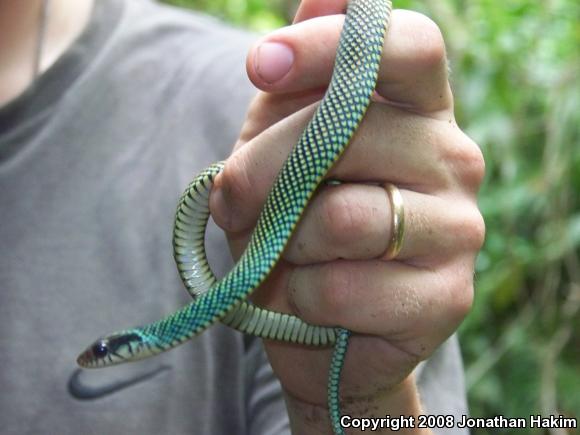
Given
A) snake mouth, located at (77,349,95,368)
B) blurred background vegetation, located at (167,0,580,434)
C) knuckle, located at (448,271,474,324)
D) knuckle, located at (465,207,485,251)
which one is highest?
knuckle, located at (465,207,485,251)

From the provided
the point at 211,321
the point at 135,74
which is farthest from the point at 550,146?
the point at 211,321

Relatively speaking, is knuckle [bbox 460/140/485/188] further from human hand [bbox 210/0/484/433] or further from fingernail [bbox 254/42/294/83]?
fingernail [bbox 254/42/294/83]

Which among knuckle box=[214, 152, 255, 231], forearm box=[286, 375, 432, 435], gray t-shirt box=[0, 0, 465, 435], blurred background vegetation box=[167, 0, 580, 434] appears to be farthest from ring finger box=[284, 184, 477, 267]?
blurred background vegetation box=[167, 0, 580, 434]

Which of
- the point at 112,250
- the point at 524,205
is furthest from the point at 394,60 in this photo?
the point at 524,205

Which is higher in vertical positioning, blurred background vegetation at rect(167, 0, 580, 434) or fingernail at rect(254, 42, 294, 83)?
fingernail at rect(254, 42, 294, 83)

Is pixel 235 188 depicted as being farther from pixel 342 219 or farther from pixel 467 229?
pixel 467 229

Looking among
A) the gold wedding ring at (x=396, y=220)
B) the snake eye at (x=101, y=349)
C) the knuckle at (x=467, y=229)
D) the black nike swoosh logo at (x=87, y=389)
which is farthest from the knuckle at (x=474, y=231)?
the black nike swoosh logo at (x=87, y=389)

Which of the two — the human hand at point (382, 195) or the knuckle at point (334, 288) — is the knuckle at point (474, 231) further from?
the knuckle at point (334, 288)

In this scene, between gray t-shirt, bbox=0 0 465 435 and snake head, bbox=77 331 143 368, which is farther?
gray t-shirt, bbox=0 0 465 435
